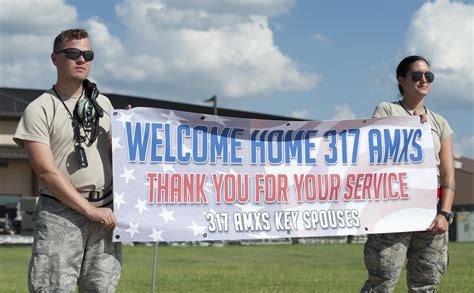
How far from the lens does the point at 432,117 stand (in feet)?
23.6

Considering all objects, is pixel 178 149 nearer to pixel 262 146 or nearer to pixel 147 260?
pixel 262 146

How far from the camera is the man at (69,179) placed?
551 centimetres

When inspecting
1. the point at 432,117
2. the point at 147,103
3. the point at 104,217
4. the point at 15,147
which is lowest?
the point at 104,217

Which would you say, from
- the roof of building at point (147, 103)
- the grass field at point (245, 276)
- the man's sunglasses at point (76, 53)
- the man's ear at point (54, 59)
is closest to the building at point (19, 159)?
the roof of building at point (147, 103)

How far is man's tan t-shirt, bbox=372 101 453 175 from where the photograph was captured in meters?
7.12

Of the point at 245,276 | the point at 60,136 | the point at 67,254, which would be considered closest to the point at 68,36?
the point at 60,136

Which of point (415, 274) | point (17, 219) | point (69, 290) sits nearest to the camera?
point (69, 290)

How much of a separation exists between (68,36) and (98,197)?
1.05 meters

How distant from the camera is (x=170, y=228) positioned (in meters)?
6.46

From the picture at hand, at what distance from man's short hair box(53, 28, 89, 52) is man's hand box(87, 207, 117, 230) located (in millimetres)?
1058

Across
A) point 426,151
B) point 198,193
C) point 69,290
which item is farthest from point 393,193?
point 69,290

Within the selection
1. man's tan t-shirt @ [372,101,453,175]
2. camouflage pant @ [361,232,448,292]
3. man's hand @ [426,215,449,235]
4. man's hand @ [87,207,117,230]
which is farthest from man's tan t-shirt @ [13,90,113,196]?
man's hand @ [426,215,449,235]

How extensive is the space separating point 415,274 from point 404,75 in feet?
5.07

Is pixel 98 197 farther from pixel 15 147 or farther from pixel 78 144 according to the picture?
pixel 15 147
